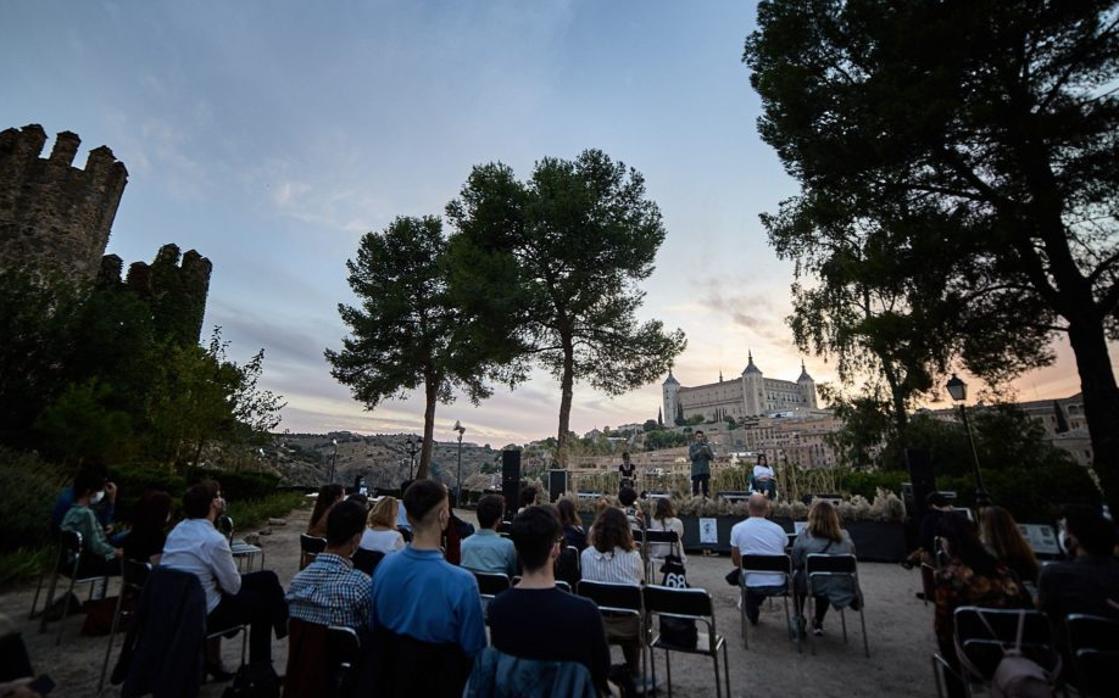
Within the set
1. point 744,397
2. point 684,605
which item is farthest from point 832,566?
point 744,397

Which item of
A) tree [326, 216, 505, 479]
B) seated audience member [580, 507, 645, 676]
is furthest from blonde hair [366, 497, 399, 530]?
tree [326, 216, 505, 479]

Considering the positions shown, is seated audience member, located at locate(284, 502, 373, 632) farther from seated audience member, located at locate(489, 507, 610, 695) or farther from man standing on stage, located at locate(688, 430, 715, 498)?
man standing on stage, located at locate(688, 430, 715, 498)

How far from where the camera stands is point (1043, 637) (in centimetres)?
242

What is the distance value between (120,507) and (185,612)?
8.22 m

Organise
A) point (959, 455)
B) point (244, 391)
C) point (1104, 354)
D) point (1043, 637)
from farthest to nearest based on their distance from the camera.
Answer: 1. point (959, 455)
2. point (244, 391)
3. point (1104, 354)
4. point (1043, 637)

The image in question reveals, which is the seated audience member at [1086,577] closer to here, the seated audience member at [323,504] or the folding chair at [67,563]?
the seated audience member at [323,504]

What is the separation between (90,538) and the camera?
427 centimetres

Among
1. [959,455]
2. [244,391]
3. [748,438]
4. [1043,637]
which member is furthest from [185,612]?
[748,438]

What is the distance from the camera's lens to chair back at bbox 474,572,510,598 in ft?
10.5

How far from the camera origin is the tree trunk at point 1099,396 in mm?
7160

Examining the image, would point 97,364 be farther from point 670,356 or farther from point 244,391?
point 670,356

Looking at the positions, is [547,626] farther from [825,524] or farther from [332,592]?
[825,524]

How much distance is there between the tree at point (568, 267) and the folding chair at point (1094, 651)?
12174 mm

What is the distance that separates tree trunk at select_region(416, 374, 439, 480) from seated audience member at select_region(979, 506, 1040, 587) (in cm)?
1792
